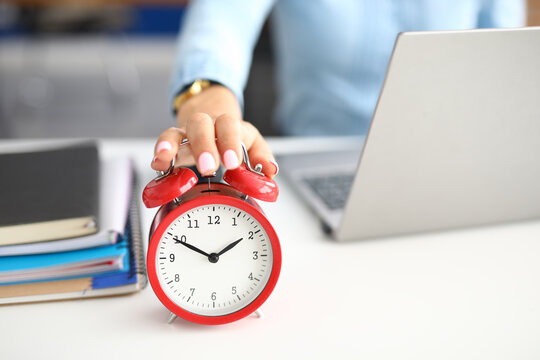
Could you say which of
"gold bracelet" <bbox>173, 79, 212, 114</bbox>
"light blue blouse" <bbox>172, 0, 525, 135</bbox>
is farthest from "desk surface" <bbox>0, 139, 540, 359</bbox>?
"light blue blouse" <bbox>172, 0, 525, 135</bbox>

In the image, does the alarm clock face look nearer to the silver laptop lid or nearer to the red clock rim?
the red clock rim

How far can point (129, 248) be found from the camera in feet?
2.23

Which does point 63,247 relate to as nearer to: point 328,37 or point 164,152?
point 164,152

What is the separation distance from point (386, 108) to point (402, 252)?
0.75ft

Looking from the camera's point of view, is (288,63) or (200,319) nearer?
(200,319)

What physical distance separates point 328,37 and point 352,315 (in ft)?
2.58

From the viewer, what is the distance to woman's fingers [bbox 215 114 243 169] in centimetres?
52

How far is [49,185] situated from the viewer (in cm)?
70

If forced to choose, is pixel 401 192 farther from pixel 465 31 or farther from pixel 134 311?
pixel 134 311

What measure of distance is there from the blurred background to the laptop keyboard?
2.74 metres

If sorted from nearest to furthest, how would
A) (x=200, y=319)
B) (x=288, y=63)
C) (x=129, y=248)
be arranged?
(x=200, y=319)
(x=129, y=248)
(x=288, y=63)

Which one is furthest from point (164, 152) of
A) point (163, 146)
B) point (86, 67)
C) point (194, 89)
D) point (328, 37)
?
point (86, 67)

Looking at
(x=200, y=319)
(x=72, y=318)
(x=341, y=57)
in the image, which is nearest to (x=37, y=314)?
(x=72, y=318)

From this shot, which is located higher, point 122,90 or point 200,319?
point 200,319
